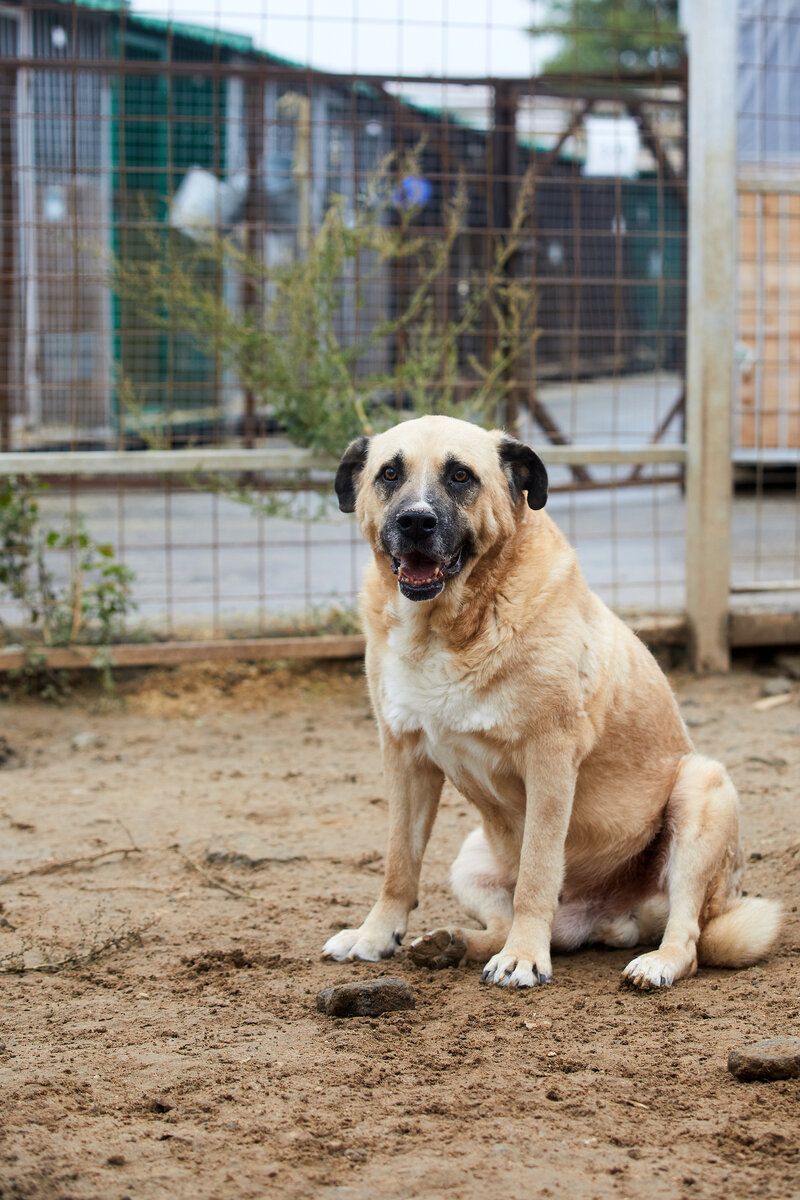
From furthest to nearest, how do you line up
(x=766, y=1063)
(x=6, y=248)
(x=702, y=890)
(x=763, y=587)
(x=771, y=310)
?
(x=771, y=310) → (x=6, y=248) → (x=763, y=587) → (x=702, y=890) → (x=766, y=1063)

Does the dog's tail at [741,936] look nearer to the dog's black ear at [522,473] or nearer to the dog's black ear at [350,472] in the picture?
the dog's black ear at [522,473]

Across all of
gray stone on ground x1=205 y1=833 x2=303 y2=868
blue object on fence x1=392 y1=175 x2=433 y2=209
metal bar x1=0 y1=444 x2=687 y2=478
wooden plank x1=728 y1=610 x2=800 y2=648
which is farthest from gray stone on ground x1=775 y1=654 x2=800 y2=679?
gray stone on ground x1=205 y1=833 x2=303 y2=868

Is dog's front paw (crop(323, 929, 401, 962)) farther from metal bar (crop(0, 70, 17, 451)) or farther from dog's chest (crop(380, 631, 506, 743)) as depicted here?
metal bar (crop(0, 70, 17, 451))

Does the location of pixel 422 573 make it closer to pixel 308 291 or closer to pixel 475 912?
pixel 475 912

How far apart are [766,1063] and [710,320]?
163 inches

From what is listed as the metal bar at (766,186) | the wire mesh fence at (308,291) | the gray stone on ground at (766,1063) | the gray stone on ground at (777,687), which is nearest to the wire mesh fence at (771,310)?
the wire mesh fence at (308,291)

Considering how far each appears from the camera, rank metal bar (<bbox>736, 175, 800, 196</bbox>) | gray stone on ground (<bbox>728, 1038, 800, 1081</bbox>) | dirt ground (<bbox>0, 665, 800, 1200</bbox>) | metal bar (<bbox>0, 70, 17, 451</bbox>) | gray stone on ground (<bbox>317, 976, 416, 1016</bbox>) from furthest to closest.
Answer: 1. metal bar (<bbox>0, 70, 17, 451</bbox>)
2. metal bar (<bbox>736, 175, 800, 196</bbox>)
3. gray stone on ground (<bbox>317, 976, 416, 1016</bbox>)
4. gray stone on ground (<bbox>728, 1038, 800, 1081</bbox>)
5. dirt ground (<bbox>0, 665, 800, 1200</bbox>)

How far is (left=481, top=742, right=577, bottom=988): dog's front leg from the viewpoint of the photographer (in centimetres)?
273

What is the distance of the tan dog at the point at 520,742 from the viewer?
2748 mm

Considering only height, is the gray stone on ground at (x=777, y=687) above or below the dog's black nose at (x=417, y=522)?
below

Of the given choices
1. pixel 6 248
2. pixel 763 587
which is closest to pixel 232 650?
pixel 763 587

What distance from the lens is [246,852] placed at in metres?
3.68

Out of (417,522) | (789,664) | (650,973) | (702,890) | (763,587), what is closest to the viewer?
(650,973)

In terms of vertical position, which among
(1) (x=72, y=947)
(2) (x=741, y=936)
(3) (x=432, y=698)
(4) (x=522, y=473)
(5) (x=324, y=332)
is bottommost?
(1) (x=72, y=947)
